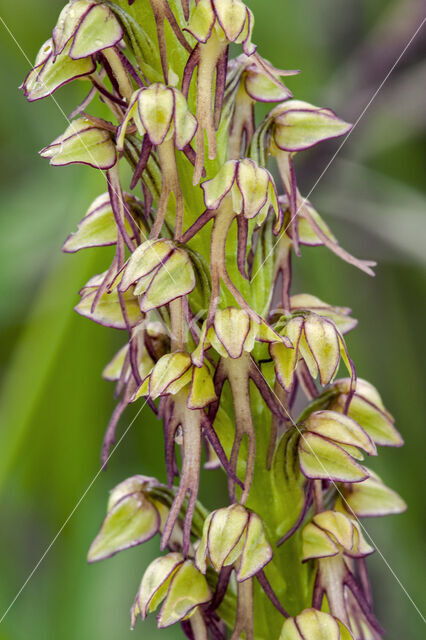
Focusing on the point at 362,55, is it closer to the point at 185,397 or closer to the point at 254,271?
the point at 254,271

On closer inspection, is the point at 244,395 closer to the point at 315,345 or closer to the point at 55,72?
the point at 315,345

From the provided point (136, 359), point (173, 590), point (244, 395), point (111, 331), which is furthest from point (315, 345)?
point (111, 331)

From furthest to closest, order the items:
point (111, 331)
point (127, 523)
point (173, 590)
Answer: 1. point (111, 331)
2. point (127, 523)
3. point (173, 590)

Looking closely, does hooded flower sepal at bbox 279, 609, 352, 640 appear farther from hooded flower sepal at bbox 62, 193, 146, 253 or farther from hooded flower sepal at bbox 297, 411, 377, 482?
hooded flower sepal at bbox 62, 193, 146, 253

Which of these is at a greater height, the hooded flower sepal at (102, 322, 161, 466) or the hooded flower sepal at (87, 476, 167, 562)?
the hooded flower sepal at (102, 322, 161, 466)

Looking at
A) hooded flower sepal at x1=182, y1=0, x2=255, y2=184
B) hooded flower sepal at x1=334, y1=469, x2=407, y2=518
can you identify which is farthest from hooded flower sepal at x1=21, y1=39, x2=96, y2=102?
hooded flower sepal at x1=334, y1=469, x2=407, y2=518

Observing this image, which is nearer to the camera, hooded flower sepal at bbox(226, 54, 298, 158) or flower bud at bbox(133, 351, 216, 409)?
flower bud at bbox(133, 351, 216, 409)

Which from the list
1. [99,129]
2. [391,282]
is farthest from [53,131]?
[99,129]
